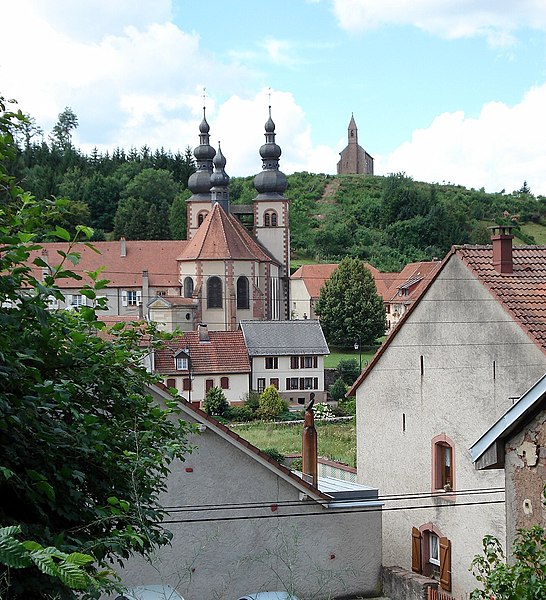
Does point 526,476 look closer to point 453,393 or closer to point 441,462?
point 453,393

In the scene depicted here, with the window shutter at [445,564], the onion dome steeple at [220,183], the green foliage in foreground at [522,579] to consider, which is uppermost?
the onion dome steeple at [220,183]

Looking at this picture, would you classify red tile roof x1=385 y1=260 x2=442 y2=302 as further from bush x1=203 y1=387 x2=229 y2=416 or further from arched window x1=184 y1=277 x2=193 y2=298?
bush x1=203 y1=387 x2=229 y2=416

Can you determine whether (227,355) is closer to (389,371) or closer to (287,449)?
(287,449)

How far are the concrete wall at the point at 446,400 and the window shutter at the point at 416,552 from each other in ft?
0.91

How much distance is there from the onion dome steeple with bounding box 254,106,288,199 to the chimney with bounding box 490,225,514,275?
182ft

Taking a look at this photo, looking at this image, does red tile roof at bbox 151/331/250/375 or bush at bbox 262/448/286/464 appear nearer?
bush at bbox 262/448/286/464

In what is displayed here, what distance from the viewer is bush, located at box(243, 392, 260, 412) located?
4895 centimetres

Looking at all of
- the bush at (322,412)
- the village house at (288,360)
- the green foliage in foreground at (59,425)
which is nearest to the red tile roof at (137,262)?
the village house at (288,360)

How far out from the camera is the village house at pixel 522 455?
7.95m

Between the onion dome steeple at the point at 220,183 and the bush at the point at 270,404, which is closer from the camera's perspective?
the bush at the point at 270,404

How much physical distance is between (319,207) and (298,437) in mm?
91299

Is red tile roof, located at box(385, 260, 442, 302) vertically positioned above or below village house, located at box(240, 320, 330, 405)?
above

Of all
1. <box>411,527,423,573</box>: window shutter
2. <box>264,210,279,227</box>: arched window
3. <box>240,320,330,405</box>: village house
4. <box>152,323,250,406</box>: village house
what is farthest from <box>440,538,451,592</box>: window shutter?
<box>264,210,279,227</box>: arched window

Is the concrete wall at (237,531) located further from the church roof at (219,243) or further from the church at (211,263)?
the church roof at (219,243)
